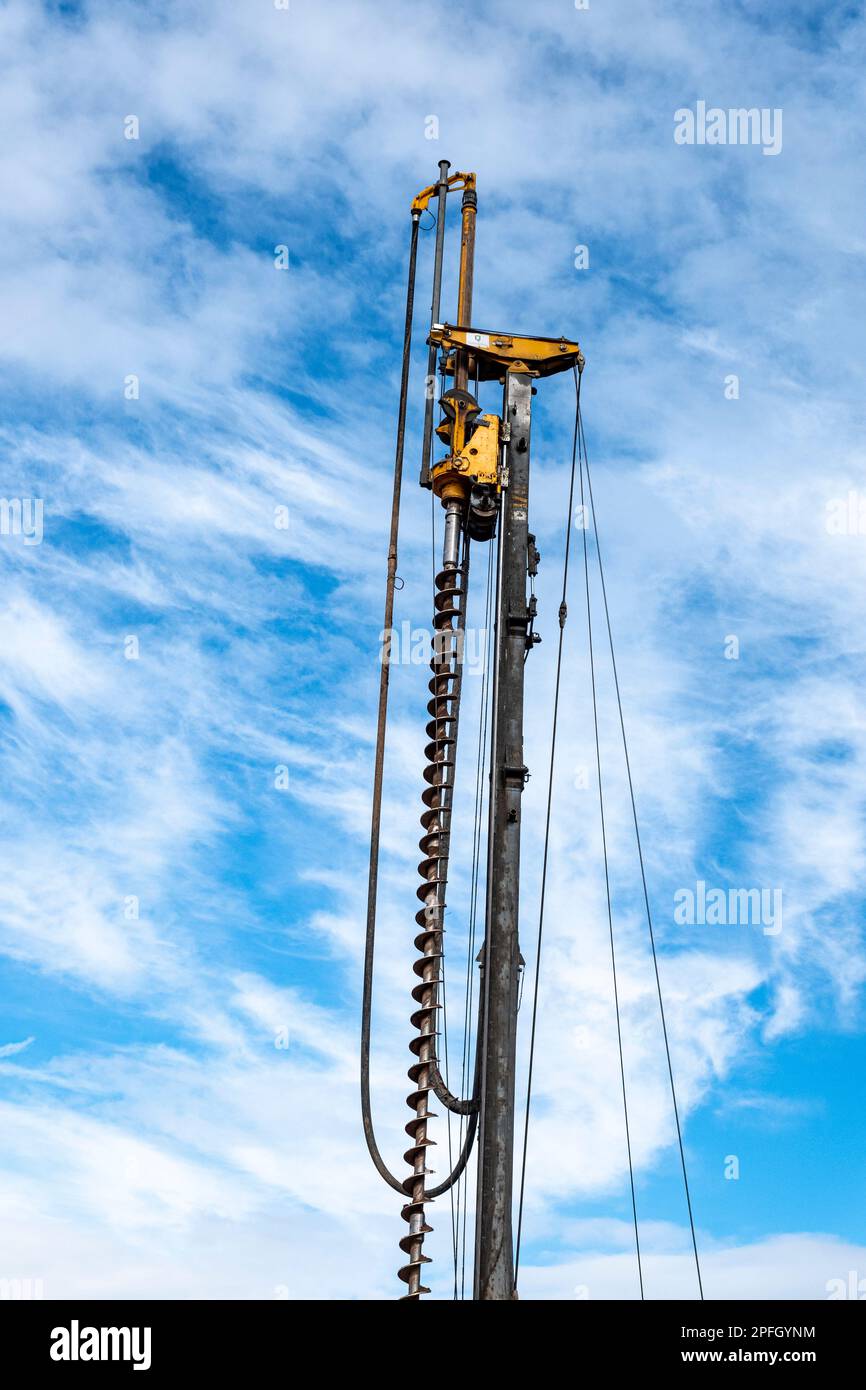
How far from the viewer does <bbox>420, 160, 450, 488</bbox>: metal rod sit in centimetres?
1962

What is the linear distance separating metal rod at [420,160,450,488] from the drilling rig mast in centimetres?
2

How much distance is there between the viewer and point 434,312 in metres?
20.1

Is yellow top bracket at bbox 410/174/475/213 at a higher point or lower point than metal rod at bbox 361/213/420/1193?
higher

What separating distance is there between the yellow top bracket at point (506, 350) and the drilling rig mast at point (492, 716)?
2 cm

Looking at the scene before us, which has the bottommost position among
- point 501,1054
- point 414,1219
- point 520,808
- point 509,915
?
point 414,1219

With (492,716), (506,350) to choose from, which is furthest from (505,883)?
(506,350)

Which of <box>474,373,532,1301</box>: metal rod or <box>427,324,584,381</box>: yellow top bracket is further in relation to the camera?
<box>427,324,584,381</box>: yellow top bracket

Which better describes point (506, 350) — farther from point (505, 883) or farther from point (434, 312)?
point (505, 883)

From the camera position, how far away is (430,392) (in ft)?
64.8
